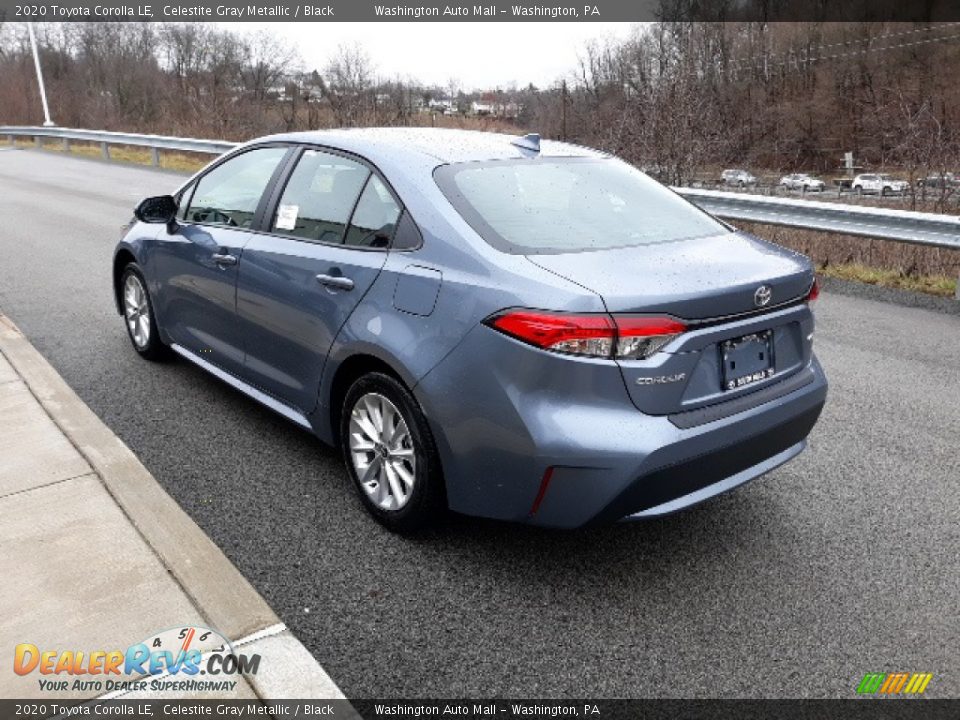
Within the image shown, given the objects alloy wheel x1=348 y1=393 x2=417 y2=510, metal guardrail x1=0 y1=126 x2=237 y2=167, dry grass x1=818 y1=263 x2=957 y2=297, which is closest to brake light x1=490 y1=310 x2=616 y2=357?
alloy wheel x1=348 y1=393 x2=417 y2=510

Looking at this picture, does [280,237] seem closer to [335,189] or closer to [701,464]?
[335,189]

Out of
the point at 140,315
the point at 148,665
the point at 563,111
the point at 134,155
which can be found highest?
the point at 563,111

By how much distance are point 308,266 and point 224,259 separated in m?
0.85

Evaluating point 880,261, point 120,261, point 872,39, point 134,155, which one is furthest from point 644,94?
point 872,39

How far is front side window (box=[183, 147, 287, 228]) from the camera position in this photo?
4227 millimetres

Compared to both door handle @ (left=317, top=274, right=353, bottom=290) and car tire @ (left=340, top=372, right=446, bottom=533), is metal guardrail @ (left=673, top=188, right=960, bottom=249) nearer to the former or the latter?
door handle @ (left=317, top=274, right=353, bottom=290)

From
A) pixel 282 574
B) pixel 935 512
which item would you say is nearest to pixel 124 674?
pixel 282 574

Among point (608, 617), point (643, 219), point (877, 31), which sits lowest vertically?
point (608, 617)

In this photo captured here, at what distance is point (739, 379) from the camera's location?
2.93m

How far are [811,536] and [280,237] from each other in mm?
2797

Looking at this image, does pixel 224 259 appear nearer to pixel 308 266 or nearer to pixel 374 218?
pixel 308 266

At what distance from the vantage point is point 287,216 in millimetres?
3930

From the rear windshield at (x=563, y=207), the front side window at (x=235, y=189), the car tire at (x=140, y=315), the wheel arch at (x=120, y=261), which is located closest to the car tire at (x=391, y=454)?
the rear windshield at (x=563, y=207)

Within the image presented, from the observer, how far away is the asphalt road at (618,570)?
2568mm
